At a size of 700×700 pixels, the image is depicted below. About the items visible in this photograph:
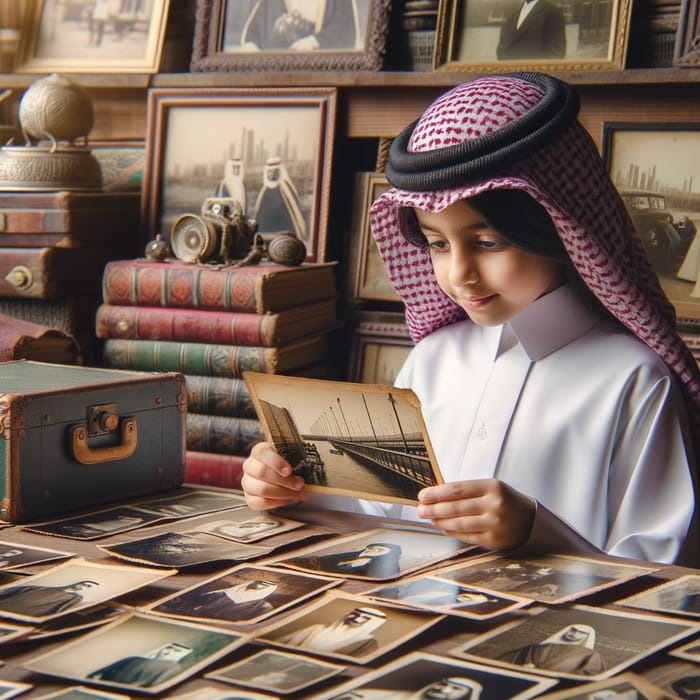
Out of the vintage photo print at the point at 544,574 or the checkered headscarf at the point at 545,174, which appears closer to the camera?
the vintage photo print at the point at 544,574

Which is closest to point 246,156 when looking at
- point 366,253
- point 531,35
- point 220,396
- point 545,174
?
point 366,253

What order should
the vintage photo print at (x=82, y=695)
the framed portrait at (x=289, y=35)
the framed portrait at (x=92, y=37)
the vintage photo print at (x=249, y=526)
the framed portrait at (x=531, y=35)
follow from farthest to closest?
the framed portrait at (x=92, y=37), the framed portrait at (x=289, y=35), the framed portrait at (x=531, y=35), the vintage photo print at (x=249, y=526), the vintage photo print at (x=82, y=695)

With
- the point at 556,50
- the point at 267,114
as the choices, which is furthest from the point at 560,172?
the point at 267,114

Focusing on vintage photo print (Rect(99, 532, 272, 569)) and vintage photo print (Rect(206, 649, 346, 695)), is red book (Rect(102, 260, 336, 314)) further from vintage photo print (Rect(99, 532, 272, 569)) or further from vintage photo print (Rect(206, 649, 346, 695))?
vintage photo print (Rect(206, 649, 346, 695))

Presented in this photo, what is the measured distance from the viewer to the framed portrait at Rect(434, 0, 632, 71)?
2602 millimetres

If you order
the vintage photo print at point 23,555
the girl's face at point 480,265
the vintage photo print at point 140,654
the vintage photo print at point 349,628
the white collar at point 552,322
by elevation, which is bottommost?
the vintage photo print at point 23,555

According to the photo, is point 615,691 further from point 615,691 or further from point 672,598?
point 672,598

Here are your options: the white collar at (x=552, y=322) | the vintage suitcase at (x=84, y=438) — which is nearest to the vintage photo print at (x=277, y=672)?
the vintage suitcase at (x=84, y=438)

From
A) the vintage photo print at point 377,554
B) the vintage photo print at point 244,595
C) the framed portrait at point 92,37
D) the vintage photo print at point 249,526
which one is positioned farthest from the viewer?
the framed portrait at point 92,37

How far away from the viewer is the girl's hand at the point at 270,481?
1.48m

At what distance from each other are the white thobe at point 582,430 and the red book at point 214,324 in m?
1.00

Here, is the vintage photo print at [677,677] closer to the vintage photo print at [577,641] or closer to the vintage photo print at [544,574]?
the vintage photo print at [577,641]

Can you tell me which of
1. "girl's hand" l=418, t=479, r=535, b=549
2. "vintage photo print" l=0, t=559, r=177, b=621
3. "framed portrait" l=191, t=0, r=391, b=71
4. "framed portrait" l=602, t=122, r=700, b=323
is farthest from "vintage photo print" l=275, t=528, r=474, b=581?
"framed portrait" l=191, t=0, r=391, b=71

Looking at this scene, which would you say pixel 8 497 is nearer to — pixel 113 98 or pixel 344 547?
pixel 344 547
